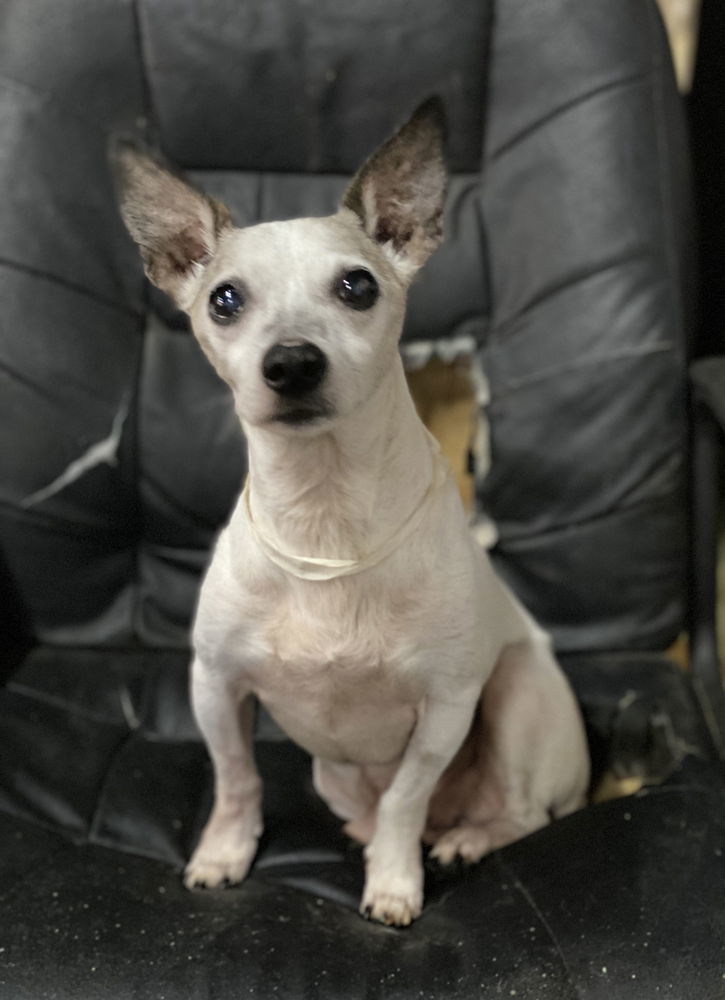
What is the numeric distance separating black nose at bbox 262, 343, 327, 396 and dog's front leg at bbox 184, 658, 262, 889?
0.42 meters

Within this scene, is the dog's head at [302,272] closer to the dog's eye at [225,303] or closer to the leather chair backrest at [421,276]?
the dog's eye at [225,303]

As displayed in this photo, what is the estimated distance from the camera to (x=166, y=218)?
1.00 metres

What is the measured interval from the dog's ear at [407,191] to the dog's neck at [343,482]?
0.15 meters

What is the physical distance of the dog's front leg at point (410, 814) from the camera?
1.08 meters

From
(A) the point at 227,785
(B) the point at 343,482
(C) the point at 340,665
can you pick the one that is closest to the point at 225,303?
(B) the point at 343,482

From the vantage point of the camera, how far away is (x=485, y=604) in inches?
43.4

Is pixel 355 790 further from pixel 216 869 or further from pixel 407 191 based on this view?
pixel 407 191

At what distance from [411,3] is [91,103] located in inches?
21.7

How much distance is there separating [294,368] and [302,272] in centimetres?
13

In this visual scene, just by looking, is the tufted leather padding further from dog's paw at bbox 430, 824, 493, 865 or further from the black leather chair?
dog's paw at bbox 430, 824, 493, 865

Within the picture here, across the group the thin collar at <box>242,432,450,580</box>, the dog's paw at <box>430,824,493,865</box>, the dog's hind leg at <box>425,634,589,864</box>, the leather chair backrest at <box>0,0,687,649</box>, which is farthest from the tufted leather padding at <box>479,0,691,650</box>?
the thin collar at <box>242,432,450,580</box>

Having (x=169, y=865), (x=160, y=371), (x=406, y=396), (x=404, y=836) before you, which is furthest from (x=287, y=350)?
(x=160, y=371)

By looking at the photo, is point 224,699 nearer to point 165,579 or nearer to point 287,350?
point 287,350

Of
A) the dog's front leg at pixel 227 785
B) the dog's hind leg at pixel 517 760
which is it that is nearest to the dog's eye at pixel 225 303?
the dog's front leg at pixel 227 785
